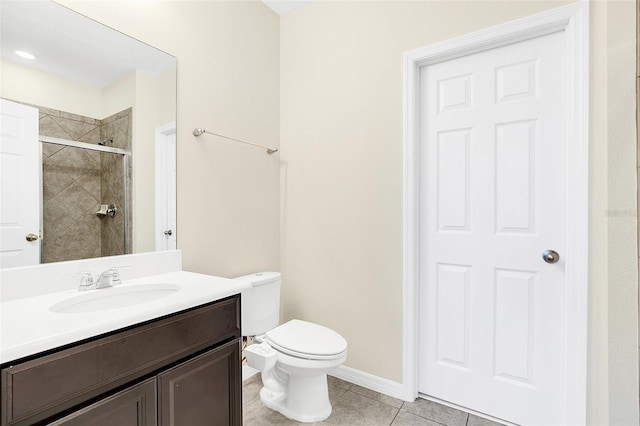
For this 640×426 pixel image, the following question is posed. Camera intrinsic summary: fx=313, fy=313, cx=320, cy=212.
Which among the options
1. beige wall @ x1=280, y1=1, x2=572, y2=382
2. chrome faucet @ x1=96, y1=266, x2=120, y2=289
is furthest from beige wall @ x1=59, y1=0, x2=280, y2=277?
chrome faucet @ x1=96, y1=266, x2=120, y2=289

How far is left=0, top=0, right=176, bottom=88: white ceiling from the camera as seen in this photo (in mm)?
1185

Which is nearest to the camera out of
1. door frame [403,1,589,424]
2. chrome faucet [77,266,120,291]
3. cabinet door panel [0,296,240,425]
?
cabinet door panel [0,296,240,425]

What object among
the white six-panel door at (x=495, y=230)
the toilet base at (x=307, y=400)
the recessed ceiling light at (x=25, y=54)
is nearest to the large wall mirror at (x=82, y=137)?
the recessed ceiling light at (x=25, y=54)

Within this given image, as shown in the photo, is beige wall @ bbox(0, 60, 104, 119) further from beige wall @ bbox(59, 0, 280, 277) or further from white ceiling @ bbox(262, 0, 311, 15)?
white ceiling @ bbox(262, 0, 311, 15)

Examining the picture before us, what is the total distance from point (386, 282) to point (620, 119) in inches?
52.2

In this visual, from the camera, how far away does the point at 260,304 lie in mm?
1922

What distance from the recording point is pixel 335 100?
2107 millimetres

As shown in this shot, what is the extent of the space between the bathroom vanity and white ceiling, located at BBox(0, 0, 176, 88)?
0.93 meters

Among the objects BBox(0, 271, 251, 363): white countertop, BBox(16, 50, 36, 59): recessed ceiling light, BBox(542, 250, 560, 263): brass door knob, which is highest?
BBox(16, 50, 36, 59): recessed ceiling light

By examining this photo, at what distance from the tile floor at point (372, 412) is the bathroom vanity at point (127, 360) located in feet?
1.64

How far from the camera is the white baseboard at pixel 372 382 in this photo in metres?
1.88

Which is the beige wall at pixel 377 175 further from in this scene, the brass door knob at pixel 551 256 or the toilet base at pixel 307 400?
the toilet base at pixel 307 400

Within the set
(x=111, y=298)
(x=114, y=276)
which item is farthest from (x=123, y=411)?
(x=114, y=276)

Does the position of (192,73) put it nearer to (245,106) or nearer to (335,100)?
(245,106)
